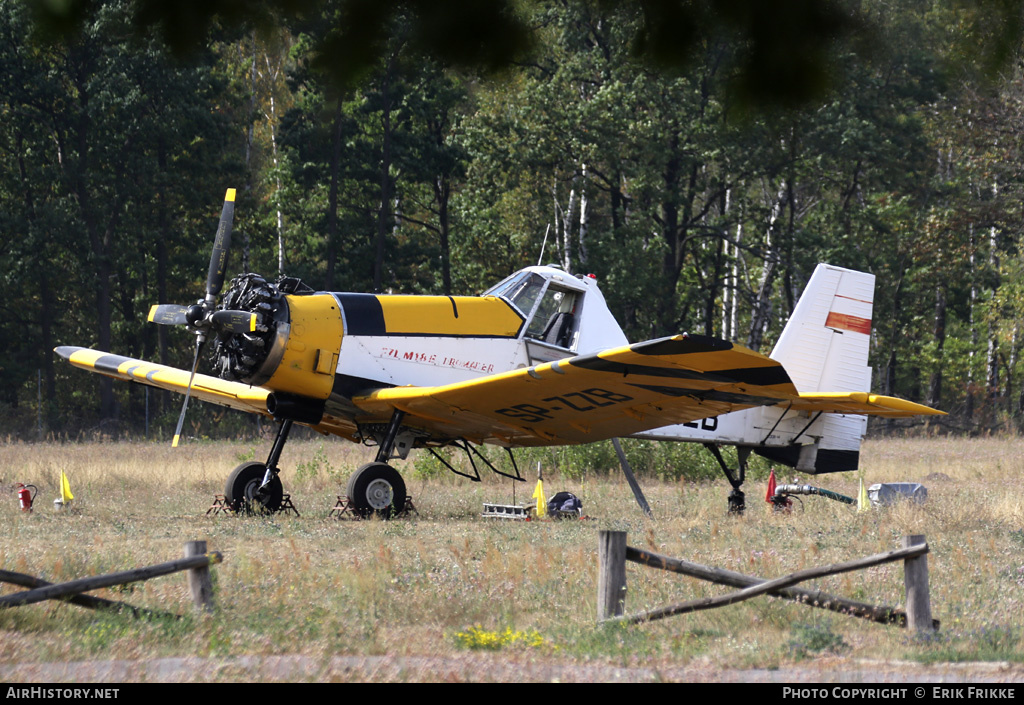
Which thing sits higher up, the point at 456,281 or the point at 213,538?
the point at 456,281

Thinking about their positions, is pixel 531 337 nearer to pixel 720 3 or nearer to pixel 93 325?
pixel 720 3

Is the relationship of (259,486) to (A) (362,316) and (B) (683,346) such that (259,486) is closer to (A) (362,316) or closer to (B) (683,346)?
(A) (362,316)

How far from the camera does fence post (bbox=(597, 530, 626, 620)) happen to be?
20.5ft

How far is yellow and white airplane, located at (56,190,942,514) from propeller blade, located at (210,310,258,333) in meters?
0.01

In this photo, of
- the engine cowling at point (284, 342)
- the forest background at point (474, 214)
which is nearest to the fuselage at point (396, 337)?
the engine cowling at point (284, 342)

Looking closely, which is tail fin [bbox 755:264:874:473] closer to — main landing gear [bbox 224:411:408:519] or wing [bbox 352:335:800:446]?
wing [bbox 352:335:800:446]

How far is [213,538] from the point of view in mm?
9477

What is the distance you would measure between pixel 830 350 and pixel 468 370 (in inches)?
188

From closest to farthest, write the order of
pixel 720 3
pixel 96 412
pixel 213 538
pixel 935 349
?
pixel 720 3 < pixel 213 538 < pixel 96 412 < pixel 935 349

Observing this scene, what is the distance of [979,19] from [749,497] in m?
12.2

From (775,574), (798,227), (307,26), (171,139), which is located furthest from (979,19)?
(798,227)

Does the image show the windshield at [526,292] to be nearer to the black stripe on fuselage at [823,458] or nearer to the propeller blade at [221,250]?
the propeller blade at [221,250]

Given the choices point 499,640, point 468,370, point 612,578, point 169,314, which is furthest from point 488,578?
point 169,314

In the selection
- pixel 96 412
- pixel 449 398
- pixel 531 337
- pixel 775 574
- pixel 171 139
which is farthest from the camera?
pixel 96 412
